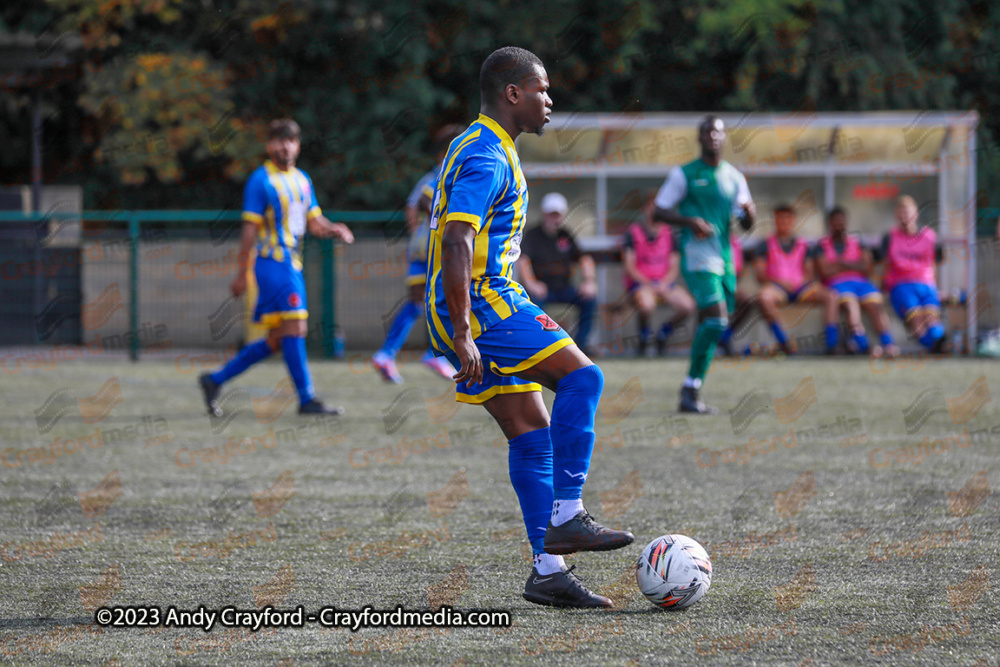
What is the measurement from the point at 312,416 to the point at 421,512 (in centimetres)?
390

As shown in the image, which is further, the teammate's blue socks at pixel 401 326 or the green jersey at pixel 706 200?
the teammate's blue socks at pixel 401 326

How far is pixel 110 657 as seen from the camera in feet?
11.6

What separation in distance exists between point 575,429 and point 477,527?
1.40m

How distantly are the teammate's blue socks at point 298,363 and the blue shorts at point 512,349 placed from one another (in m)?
5.16

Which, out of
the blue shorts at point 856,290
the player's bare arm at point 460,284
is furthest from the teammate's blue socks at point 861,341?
the player's bare arm at point 460,284

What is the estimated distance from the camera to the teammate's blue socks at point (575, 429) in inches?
164

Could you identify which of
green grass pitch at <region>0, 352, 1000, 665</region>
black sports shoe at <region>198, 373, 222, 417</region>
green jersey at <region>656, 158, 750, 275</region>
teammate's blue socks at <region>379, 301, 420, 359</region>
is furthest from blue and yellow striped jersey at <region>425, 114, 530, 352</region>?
teammate's blue socks at <region>379, 301, 420, 359</region>

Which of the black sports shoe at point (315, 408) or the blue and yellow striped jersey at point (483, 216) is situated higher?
the blue and yellow striped jersey at point (483, 216)

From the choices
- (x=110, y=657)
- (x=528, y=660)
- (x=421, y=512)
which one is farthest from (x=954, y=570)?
(x=110, y=657)

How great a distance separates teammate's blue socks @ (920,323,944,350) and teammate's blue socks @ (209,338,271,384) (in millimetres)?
8786

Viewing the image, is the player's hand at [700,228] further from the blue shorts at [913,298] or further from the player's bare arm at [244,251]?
the blue shorts at [913,298]

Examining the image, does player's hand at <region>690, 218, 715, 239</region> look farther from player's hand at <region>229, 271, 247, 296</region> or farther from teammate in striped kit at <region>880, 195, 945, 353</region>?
teammate in striped kit at <region>880, 195, 945, 353</region>

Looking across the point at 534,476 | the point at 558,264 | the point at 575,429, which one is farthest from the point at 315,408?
the point at 558,264

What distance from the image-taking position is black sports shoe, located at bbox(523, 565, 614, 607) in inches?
161
